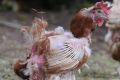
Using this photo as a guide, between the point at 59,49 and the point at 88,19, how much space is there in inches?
18.7

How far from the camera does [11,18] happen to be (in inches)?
452

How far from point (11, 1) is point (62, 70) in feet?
24.6

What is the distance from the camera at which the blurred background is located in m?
7.49

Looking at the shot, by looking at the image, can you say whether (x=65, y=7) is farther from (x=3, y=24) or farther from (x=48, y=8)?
(x=3, y=24)

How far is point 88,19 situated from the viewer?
213 inches

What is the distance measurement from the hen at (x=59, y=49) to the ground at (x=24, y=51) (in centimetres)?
87

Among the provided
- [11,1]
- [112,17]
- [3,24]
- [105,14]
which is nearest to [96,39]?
[3,24]

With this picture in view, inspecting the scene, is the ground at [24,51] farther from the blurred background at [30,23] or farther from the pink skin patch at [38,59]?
the pink skin patch at [38,59]

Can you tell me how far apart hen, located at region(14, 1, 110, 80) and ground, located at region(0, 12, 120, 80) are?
873 millimetres

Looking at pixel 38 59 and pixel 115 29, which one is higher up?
pixel 115 29

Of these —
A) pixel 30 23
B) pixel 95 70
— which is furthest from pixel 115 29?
pixel 30 23

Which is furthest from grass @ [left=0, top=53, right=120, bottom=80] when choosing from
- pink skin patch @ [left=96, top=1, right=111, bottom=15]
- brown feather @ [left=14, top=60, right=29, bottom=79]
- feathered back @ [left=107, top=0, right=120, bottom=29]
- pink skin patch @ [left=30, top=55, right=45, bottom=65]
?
pink skin patch @ [left=96, top=1, right=111, bottom=15]

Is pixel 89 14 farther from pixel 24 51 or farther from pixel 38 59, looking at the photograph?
pixel 24 51

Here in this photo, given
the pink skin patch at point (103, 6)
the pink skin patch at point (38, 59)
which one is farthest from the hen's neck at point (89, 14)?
the pink skin patch at point (38, 59)
